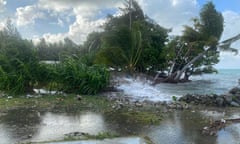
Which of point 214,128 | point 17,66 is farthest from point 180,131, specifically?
point 17,66

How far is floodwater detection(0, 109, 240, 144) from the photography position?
200 inches

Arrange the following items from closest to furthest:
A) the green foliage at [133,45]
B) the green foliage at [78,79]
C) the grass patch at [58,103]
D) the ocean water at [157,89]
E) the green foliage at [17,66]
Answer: the grass patch at [58,103] → the green foliage at [17,66] → the green foliage at [78,79] → the ocean water at [157,89] → the green foliage at [133,45]

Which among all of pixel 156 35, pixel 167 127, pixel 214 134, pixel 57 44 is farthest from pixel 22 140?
pixel 57 44

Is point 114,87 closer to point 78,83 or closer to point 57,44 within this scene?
point 78,83

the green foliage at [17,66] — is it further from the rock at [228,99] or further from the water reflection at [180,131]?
the rock at [228,99]

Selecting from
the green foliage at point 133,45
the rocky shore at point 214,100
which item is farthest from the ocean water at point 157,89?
the green foliage at point 133,45

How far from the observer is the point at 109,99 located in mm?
9750

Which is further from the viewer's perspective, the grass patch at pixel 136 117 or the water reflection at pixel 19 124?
the grass patch at pixel 136 117

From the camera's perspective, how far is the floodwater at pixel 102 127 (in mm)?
5081

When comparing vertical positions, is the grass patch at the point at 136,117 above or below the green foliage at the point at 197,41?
below

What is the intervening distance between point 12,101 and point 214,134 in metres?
6.69

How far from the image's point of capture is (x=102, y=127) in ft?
19.4

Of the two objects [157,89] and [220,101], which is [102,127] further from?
[157,89]

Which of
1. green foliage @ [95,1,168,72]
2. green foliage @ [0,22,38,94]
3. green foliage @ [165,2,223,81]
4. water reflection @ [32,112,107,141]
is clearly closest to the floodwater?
water reflection @ [32,112,107,141]
